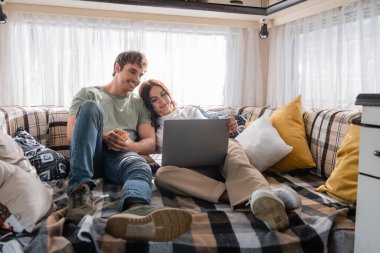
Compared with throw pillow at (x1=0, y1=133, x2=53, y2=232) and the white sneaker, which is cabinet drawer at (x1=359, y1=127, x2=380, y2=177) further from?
throw pillow at (x1=0, y1=133, x2=53, y2=232)

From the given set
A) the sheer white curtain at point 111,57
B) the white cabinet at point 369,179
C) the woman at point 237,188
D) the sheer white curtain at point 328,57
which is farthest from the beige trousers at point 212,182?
the sheer white curtain at point 111,57

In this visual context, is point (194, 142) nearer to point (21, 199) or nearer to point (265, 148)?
point (265, 148)

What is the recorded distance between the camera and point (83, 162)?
1389 millimetres

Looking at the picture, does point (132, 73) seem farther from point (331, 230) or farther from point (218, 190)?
point (331, 230)

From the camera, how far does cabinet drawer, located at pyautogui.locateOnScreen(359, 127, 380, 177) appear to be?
1008 millimetres

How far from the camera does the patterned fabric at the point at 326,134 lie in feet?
5.95

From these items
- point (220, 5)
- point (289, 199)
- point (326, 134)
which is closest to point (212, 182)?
point (289, 199)

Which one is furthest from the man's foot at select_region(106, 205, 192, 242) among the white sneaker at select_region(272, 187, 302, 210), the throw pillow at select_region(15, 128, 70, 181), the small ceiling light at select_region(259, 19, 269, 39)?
the small ceiling light at select_region(259, 19, 269, 39)

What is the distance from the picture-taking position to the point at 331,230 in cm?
117

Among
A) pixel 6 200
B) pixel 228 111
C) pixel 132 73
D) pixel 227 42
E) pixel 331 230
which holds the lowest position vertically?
pixel 331 230

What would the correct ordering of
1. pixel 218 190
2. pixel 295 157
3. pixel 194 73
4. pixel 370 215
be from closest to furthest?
1. pixel 370 215
2. pixel 218 190
3. pixel 295 157
4. pixel 194 73

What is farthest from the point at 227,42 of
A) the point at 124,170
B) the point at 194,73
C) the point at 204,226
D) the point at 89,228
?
the point at 89,228

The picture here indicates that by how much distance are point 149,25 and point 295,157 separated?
1.55 meters

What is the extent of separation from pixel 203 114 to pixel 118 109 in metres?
0.59
